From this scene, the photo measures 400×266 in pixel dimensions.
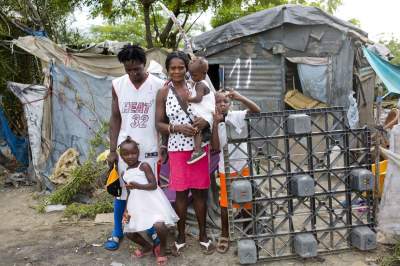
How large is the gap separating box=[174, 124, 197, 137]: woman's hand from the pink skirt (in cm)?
19

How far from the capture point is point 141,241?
12.9 ft

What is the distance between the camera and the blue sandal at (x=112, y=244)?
414cm

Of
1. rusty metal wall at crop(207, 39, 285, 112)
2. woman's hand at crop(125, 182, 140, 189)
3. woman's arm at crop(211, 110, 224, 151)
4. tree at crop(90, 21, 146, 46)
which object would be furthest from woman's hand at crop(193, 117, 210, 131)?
tree at crop(90, 21, 146, 46)

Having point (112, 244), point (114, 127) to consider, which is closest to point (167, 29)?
point (114, 127)

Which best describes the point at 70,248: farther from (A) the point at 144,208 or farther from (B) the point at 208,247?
(B) the point at 208,247

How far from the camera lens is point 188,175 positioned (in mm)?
3756

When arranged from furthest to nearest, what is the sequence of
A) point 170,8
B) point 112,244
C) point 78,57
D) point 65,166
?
point 170,8
point 78,57
point 65,166
point 112,244

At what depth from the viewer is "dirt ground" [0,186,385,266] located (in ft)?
12.3

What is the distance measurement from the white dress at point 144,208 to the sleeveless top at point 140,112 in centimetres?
19

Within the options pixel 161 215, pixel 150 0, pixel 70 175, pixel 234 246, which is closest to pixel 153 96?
pixel 161 215

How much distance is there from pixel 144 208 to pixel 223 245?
83 cm

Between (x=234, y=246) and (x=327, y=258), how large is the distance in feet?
2.79

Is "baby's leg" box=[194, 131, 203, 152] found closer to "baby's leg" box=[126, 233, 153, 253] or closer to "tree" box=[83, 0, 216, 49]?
"baby's leg" box=[126, 233, 153, 253]

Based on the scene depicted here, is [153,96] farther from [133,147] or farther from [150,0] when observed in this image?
[150,0]
